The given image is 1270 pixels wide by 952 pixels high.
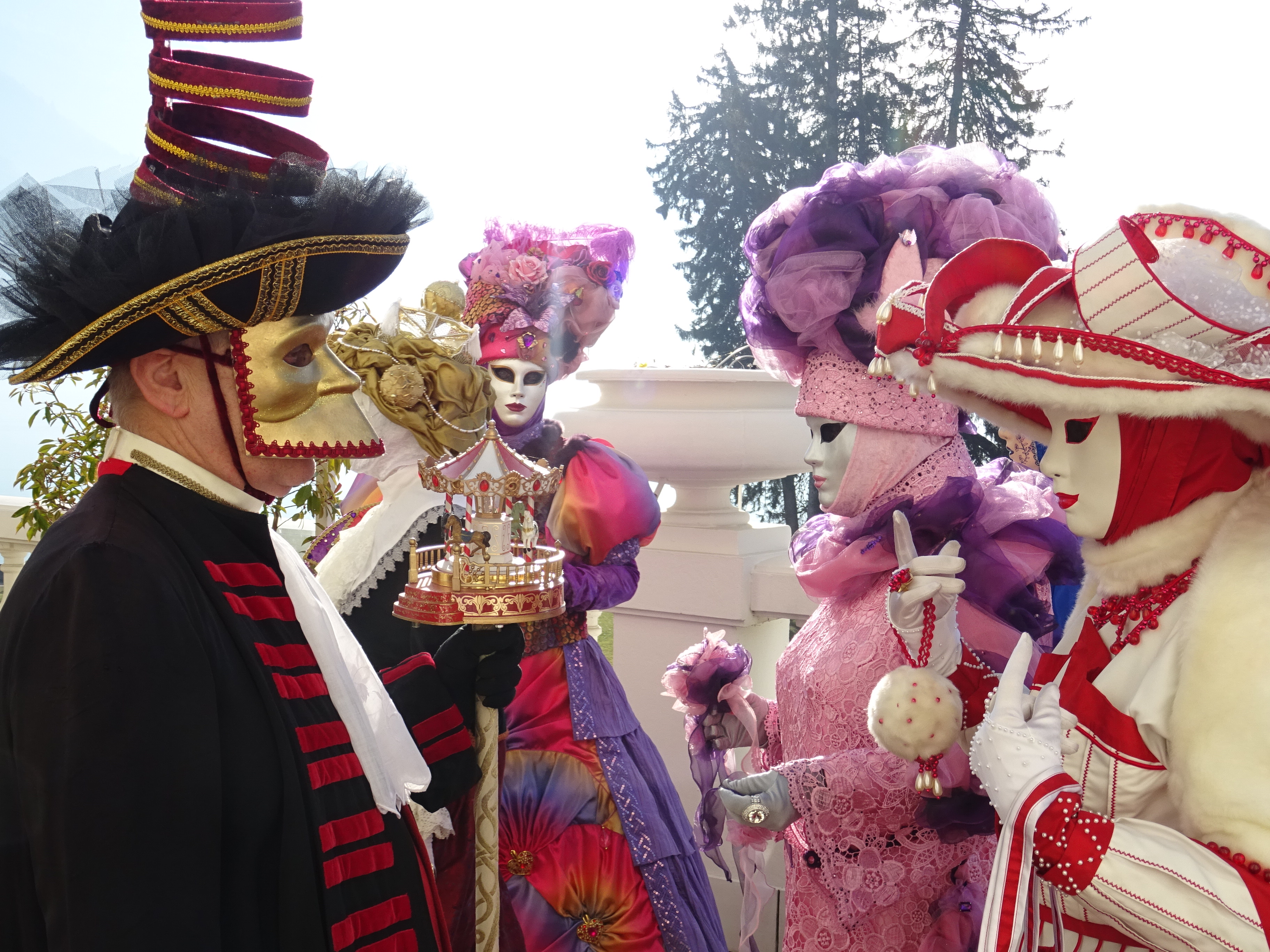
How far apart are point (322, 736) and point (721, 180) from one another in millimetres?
5835

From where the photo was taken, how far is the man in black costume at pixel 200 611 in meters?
1.26

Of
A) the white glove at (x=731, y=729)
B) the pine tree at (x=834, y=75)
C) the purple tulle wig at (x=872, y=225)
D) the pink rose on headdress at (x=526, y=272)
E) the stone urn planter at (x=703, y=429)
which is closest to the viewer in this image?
the purple tulle wig at (x=872, y=225)

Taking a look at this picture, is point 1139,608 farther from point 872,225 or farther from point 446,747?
point 446,747

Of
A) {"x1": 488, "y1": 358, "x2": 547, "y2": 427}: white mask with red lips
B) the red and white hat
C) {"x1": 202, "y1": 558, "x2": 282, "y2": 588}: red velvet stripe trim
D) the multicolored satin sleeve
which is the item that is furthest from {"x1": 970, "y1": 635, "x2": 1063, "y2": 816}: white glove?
{"x1": 488, "y1": 358, "x2": 547, "y2": 427}: white mask with red lips

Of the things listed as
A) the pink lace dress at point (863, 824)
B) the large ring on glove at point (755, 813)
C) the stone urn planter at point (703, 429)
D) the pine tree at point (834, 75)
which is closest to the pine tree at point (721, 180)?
the pine tree at point (834, 75)

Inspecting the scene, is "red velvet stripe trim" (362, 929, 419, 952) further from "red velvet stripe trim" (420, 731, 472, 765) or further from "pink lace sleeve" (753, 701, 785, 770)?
"pink lace sleeve" (753, 701, 785, 770)

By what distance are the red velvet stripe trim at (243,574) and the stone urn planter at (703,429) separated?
1.99 meters

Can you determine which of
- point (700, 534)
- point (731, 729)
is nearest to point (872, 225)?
point (731, 729)

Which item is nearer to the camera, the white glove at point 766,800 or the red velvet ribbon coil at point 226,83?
the red velvet ribbon coil at point 226,83

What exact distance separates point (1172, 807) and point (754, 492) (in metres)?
5.52

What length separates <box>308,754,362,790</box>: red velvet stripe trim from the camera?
1.57 meters

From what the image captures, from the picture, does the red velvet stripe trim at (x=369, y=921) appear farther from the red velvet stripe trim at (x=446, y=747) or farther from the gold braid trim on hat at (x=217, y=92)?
the gold braid trim on hat at (x=217, y=92)

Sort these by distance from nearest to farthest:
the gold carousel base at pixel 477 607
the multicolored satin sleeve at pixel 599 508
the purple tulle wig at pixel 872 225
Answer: the gold carousel base at pixel 477 607
the purple tulle wig at pixel 872 225
the multicolored satin sleeve at pixel 599 508

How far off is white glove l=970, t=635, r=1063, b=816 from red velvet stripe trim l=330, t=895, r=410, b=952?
3.14 ft
